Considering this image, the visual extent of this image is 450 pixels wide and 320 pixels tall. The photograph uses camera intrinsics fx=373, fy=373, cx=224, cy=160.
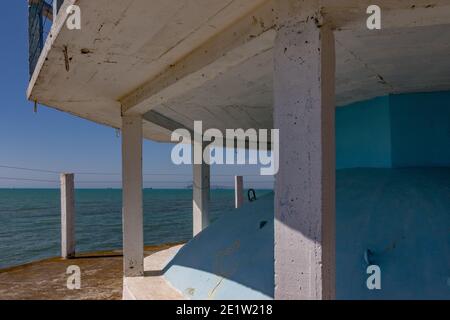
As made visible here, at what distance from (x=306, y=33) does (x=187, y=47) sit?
6.35 feet

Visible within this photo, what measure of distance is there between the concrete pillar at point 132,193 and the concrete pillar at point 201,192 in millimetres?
5235

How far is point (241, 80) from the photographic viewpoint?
6.23 meters

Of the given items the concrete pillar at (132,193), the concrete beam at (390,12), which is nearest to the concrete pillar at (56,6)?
the concrete beam at (390,12)

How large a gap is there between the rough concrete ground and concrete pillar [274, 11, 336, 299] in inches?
219

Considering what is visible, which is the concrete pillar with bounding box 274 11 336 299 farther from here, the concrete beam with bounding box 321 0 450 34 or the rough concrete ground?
the rough concrete ground

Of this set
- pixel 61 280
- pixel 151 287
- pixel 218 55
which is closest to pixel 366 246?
pixel 218 55

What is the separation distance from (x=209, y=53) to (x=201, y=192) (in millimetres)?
8836

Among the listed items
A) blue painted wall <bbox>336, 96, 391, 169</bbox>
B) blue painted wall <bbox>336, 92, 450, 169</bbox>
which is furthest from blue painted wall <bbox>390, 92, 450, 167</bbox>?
blue painted wall <bbox>336, 96, 391, 169</bbox>

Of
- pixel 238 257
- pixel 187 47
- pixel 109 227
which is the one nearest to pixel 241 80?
pixel 187 47

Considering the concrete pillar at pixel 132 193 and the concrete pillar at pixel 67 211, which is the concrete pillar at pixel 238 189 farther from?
the concrete pillar at pixel 132 193

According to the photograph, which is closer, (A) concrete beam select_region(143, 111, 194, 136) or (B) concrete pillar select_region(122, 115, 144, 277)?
(B) concrete pillar select_region(122, 115, 144, 277)

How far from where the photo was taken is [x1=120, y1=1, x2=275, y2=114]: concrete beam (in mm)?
3465

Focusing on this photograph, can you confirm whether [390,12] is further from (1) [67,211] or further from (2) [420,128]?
(1) [67,211]

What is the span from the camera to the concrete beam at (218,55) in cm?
346
